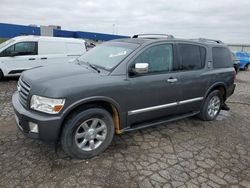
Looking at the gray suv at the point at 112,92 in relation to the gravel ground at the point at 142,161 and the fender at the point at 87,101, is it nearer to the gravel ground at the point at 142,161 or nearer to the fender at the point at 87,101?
the fender at the point at 87,101

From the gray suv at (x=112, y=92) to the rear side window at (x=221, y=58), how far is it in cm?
20

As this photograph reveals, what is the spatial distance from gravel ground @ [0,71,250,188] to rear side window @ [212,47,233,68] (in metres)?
1.57

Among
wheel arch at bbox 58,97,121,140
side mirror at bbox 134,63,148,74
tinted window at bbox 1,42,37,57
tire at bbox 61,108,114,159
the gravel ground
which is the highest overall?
tinted window at bbox 1,42,37,57

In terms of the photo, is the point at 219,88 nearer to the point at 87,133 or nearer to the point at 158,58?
the point at 158,58

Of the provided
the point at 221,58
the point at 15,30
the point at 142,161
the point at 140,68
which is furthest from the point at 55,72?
the point at 15,30

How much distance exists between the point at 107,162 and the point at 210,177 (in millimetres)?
1504

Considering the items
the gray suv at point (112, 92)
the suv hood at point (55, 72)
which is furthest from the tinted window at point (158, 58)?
the suv hood at point (55, 72)

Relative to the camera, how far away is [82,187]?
2.76m

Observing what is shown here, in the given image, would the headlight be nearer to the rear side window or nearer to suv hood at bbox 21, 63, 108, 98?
suv hood at bbox 21, 63, 108, 98

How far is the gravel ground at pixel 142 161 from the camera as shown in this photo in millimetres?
2924

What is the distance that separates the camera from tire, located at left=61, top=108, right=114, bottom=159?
3092 millimetres

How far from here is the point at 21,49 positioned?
28.0ft

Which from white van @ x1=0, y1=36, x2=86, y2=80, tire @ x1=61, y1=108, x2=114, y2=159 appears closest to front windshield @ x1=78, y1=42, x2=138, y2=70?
tire @ x1=61, y1=108, x2=114, y2=159

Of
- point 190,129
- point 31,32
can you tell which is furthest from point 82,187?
point 31,32
